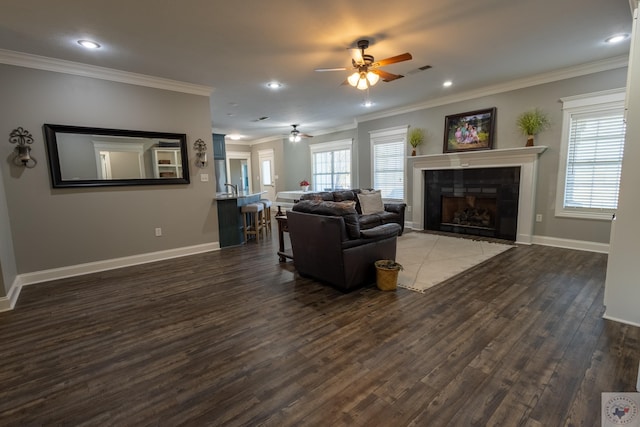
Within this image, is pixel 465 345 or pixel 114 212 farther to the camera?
pixel 114 212

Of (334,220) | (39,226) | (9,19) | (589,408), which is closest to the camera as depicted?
(589,408)

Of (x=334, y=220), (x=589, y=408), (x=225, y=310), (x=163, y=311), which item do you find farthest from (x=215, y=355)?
(x=589, y=408)

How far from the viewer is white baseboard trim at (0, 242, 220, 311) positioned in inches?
121

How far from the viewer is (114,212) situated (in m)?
4.12

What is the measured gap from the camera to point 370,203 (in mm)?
5754

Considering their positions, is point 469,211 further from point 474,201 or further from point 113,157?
point 113,157

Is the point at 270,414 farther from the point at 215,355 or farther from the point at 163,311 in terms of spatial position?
the point at 163,311

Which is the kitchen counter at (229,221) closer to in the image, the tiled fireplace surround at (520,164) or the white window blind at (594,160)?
the tiled fireplace surround at (520,164)

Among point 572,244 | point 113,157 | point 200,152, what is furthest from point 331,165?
point 572,244

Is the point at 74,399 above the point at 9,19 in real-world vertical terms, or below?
below

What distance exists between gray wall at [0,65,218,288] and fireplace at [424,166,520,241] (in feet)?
14.9

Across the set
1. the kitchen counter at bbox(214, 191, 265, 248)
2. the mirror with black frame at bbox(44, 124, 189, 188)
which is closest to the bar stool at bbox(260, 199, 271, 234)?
the kitchen counter at bbox(214, 191, 265, 248)

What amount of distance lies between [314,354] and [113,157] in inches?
155

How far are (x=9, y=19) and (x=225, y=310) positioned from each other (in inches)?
130
